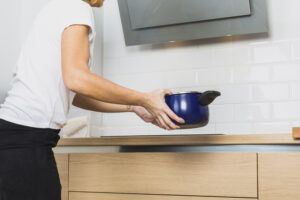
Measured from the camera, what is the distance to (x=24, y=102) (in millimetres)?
1013

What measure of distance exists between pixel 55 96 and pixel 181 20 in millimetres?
998

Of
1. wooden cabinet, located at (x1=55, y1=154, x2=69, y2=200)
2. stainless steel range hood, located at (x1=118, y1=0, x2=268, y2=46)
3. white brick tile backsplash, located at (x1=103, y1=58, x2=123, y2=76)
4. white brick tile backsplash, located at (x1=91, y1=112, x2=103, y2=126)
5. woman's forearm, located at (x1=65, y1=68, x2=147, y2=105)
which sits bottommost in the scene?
wooden cabinet, located at (x1=55, y1=154, x2=69, y2=200)

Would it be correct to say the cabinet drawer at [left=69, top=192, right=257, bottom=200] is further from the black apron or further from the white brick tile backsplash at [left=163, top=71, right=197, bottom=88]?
the white brick tile backsplash at [left=163, top=71, right=197, bottom=88]

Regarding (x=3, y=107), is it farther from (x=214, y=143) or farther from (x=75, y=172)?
(x=214, y=143)

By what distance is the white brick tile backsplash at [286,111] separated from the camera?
68.8 inches

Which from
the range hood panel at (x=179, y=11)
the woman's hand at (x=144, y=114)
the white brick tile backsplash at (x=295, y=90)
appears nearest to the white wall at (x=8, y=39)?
the range hood panel at (x=179, y=11)

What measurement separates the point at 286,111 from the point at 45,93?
1.16m

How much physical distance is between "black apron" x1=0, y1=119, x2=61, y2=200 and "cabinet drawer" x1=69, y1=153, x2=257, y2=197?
422 millimetres

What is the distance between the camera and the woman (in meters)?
0.98

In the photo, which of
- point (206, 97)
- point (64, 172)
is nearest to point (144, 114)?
point (206, 97)

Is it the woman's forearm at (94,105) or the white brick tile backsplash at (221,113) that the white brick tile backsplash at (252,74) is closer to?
the white brick tile backsplash at (221,113)

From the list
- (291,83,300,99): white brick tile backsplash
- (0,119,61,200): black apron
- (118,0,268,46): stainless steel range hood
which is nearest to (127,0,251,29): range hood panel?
(118,0,268,46): stainless steel range hood

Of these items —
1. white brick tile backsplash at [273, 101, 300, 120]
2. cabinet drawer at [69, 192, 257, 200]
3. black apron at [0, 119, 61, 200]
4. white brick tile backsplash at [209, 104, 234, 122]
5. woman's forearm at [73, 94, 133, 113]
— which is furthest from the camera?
white brick tile backsplash at [209, 104, 234, 122]

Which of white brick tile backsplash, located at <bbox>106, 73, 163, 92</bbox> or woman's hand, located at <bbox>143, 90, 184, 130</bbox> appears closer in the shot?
woman's hand, located at <bbox>143, 90, 184, 130</bbox>
